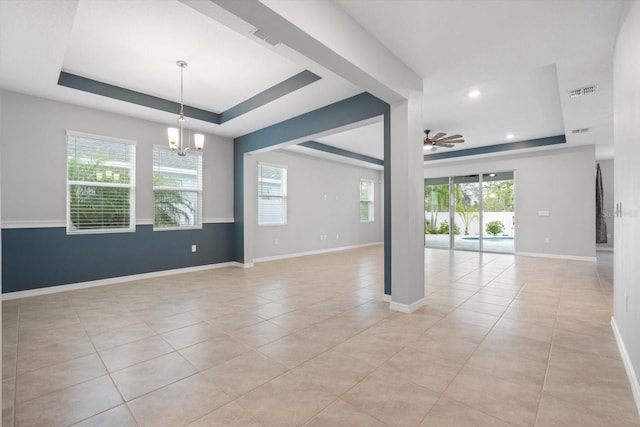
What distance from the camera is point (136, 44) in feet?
10.7

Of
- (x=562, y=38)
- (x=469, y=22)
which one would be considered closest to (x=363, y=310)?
(x=469, y=22)

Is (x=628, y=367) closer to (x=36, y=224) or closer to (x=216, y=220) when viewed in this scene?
(x=216, y=220)

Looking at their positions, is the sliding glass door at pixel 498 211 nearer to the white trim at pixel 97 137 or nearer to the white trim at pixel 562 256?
the white trim at pixel 562 256

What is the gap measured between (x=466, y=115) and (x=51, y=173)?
6.59 metres

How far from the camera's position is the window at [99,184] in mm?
4559

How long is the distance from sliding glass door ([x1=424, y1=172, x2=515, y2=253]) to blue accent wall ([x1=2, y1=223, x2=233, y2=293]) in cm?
664

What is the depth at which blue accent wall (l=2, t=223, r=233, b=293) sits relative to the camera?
13.5 feet

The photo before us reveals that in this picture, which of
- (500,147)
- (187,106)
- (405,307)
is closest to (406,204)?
(405,307)

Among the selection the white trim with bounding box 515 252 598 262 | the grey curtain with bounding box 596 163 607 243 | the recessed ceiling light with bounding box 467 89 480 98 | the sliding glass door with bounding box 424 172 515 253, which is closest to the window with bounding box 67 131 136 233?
the recessed ceiling light with bounding box 467 89 480 98

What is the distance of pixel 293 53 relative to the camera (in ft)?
9.57

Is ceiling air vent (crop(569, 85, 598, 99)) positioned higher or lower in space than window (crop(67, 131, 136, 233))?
higher

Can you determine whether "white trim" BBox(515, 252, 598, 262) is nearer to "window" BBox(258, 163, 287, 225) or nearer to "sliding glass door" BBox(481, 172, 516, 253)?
"sliding glass door" BBox(481, 172, 516, 253)

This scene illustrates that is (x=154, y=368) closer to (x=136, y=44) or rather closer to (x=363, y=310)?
(x=363, y=310)

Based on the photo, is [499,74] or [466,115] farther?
[466,115]
